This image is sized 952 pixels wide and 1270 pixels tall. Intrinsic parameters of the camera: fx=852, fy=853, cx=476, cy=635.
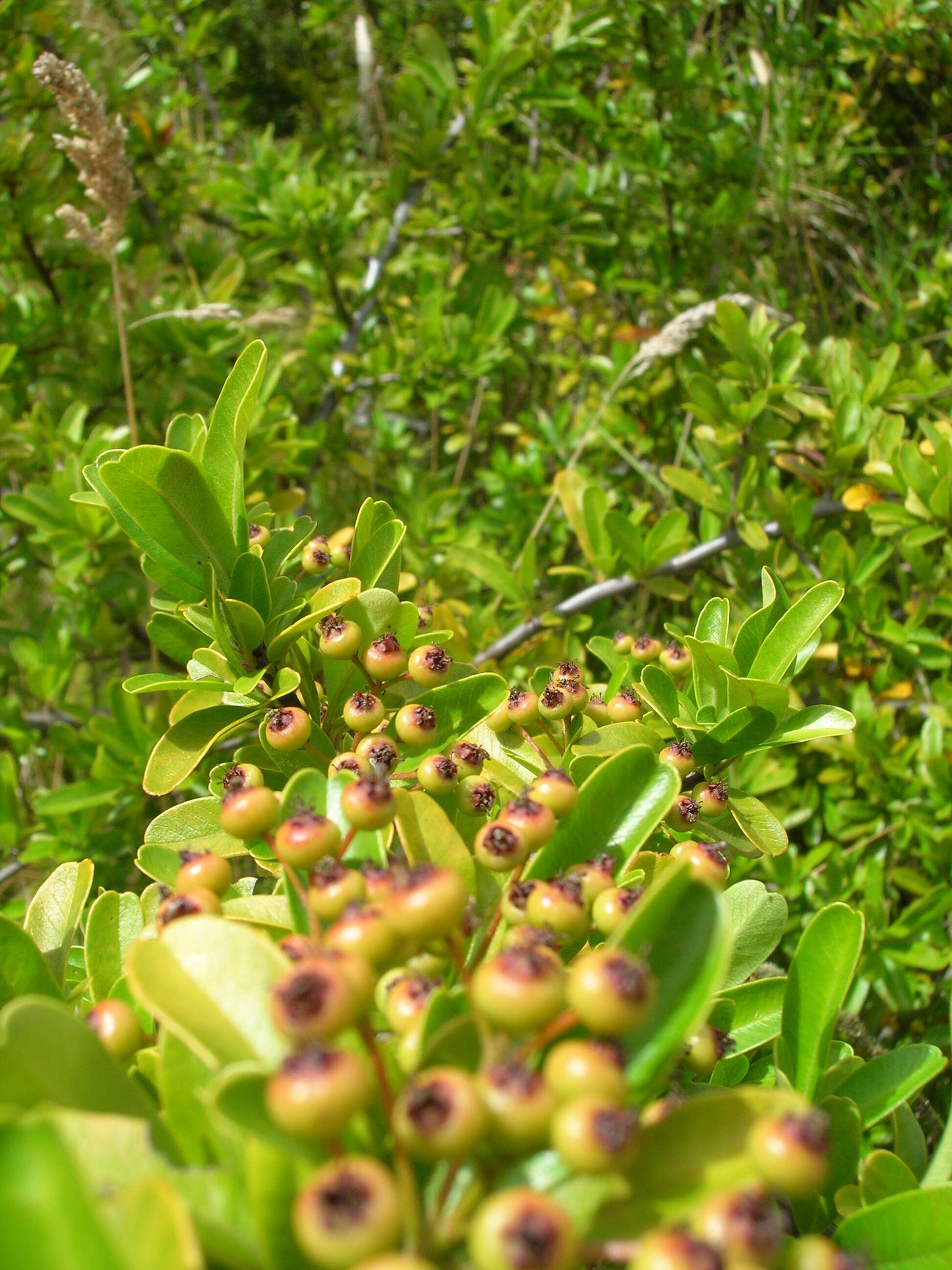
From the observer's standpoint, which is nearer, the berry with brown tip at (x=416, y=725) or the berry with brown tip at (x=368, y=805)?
the berry with brown tip at (x=368, y=805)

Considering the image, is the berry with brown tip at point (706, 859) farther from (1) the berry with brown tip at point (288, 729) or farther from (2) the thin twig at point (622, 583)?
(2) the thin twig at point (622, 583)

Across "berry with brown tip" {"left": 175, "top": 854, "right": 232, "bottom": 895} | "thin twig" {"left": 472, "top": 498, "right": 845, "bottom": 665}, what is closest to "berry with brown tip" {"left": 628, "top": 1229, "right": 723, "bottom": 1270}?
"berry with brown tip" {"left": 175, "top": 854, "right": 232, "bottom": 895}

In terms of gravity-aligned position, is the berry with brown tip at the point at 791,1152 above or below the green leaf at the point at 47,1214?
below

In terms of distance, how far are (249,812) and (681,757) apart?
0.63 meters

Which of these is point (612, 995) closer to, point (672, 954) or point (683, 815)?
point (672, 954)

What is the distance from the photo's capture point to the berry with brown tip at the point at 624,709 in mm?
1354

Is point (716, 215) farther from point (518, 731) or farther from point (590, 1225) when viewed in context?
point (590, 1225)

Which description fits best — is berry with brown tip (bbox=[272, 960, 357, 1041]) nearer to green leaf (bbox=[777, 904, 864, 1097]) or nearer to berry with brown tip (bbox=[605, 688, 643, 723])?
green leaf (bbox=[777, 904, 864, 1097])

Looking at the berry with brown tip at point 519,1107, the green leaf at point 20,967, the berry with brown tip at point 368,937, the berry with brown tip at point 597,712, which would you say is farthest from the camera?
the berry with brown tip at point 597,712

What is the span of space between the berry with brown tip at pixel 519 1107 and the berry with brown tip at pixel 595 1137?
0.01 meters

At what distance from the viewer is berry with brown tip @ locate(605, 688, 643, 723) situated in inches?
53.3

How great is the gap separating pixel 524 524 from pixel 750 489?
40.8 inches

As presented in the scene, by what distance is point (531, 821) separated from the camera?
884 mm

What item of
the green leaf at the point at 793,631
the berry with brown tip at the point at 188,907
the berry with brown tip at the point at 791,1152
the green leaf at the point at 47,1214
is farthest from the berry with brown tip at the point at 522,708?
the green leaf at the point at 47,1214
